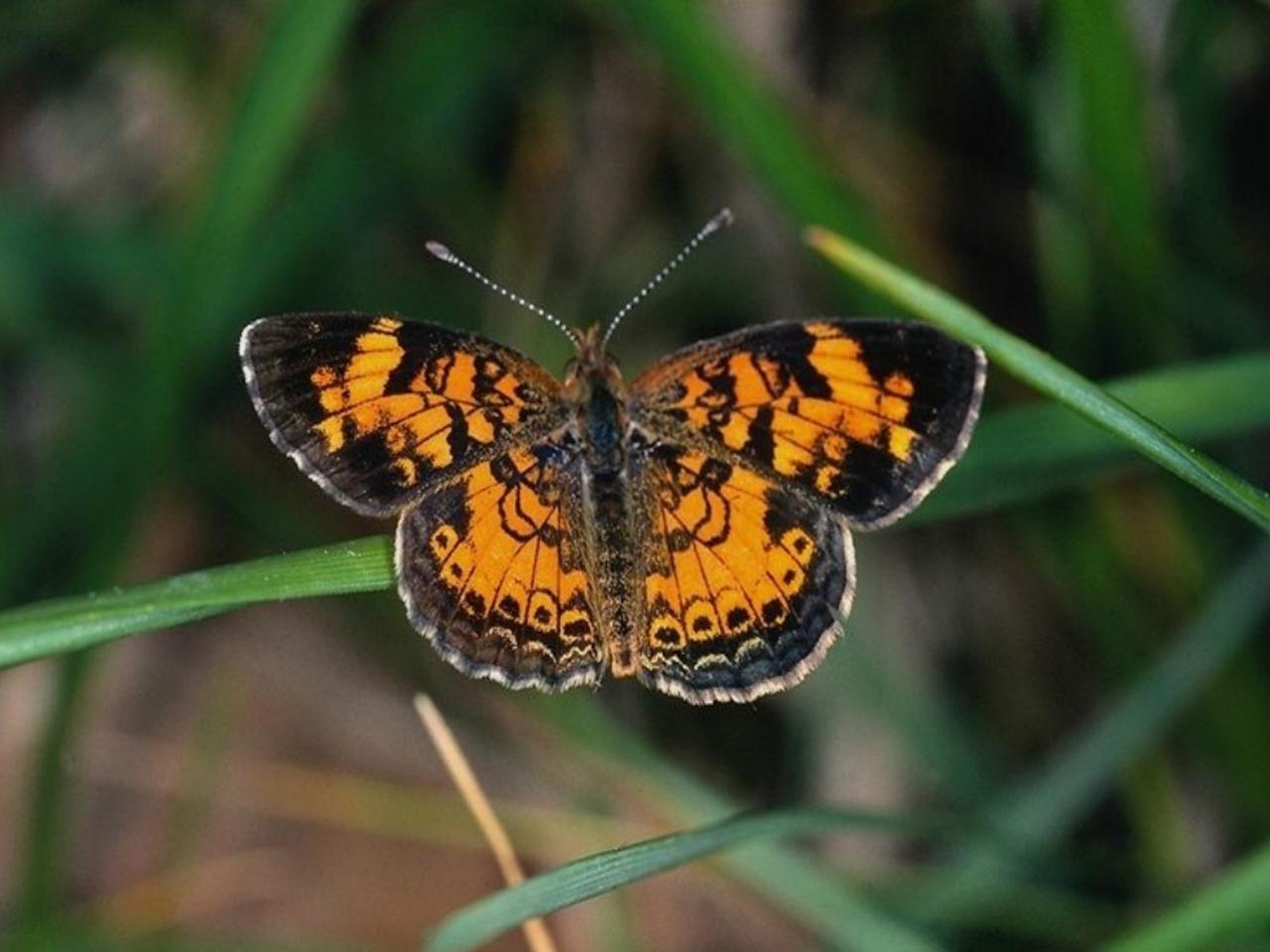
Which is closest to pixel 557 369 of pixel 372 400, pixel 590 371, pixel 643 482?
pixel 590 371

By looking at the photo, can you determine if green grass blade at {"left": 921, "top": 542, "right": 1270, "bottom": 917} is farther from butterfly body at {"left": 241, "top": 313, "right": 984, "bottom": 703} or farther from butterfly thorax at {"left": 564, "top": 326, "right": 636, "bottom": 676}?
butterfly thorax at {"left": 564, "top": 326, "right": 636, "bottom": 676}

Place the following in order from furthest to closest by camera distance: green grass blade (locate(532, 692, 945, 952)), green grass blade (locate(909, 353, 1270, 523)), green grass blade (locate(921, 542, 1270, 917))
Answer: green grass blade (locate(921, 542, 1270, 917))
green grass blade (locate(532, 692, 945, 952))
green grass blade (locate(909, 353, 1270, 523))

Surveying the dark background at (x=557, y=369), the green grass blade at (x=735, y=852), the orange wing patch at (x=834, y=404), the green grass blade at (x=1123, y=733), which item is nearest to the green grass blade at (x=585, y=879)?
the orange wing patch at (x=834, y=404)

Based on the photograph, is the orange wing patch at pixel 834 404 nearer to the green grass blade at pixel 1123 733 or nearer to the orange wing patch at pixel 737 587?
the orange wing patch at pixel 737 587

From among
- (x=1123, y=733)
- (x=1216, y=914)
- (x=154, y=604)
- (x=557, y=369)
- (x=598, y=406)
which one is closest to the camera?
(x=154, y=604)

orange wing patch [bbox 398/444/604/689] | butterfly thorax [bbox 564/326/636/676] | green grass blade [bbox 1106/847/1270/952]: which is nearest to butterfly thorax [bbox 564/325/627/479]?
butterfly thorax [bbox 564/326/636/676]

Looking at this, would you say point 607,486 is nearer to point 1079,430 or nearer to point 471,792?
point 471,792
